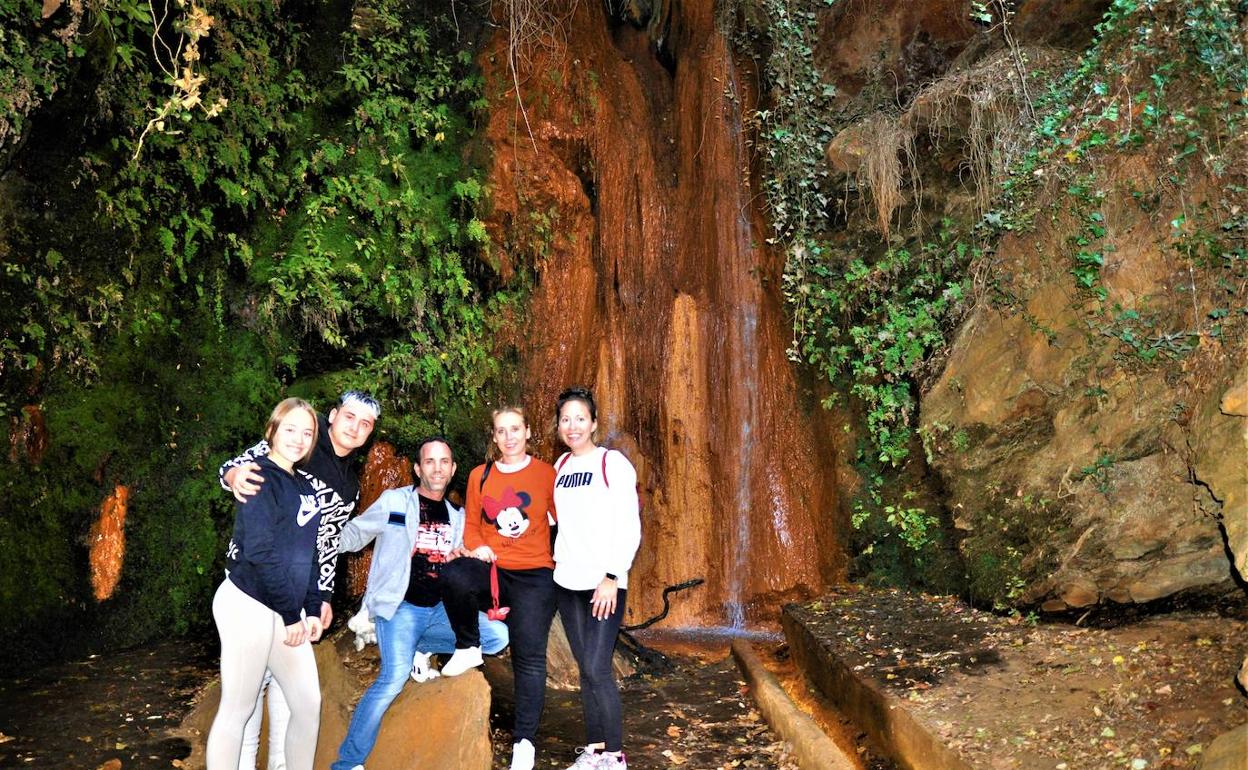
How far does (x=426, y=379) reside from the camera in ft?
25.3

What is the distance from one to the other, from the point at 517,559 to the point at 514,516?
0.68 feet

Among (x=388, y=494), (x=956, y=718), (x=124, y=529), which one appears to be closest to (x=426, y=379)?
(x=124, y=529)

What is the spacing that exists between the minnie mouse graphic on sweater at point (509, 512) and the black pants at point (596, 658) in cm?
37

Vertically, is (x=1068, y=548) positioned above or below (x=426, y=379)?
below

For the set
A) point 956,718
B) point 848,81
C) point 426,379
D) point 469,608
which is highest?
point 848,81

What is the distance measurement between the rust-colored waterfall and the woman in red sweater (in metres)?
3.74

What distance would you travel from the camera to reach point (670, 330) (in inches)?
337

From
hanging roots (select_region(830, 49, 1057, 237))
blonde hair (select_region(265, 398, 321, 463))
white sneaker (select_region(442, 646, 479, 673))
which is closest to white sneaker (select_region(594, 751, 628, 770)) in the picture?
white sneaker (select_region(442, 646, 479, 673))

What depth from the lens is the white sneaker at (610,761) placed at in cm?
395

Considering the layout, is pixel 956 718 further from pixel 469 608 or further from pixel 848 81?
pixel 848 81

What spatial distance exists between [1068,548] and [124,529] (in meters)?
7.07

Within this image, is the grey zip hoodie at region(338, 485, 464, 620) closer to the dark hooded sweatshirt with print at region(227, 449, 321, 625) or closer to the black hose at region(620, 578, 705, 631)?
the dark hooded sweatshirt with print at region(227, 449, 321, 625)

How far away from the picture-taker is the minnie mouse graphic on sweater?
407 cm

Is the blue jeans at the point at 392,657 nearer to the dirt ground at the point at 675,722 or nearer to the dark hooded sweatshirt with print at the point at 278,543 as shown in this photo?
the dark hooded sweatshirt with print at the point at 278,543
